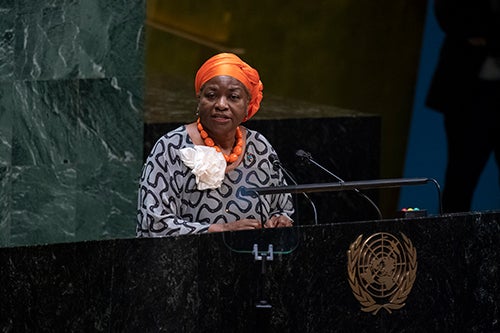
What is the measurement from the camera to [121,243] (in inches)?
249

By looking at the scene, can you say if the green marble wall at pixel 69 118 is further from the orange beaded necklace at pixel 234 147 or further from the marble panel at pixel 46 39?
the orange beaded necklace at pixel 234 147

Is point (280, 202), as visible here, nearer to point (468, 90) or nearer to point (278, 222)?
point (278, 222)

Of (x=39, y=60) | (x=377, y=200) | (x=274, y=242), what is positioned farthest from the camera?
(x=377, y=200)

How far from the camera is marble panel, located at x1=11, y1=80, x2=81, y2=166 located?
925 centimetres

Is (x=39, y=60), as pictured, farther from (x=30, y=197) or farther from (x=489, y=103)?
(x=489, y=103)

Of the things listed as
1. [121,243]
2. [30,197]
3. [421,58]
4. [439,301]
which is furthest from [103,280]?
[421,58]

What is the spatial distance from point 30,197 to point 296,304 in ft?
9.78

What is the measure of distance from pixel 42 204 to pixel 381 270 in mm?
3031

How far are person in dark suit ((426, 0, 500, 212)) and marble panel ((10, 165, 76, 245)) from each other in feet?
9.64

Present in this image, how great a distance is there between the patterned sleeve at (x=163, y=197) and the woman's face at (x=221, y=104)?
0.19 m

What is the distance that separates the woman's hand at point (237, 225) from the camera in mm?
6953

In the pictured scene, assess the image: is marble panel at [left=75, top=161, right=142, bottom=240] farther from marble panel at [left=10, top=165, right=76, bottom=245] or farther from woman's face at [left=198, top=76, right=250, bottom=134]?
woman's face at [left=198, top=76, right=250, bottom=134]

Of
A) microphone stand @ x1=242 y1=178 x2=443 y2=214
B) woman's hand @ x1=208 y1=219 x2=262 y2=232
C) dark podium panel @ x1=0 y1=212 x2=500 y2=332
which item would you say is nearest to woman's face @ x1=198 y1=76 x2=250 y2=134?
microphone stand @ x1=242 y1=178 x2=443 y2=214

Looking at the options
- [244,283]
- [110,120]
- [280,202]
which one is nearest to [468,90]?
[110,120]
